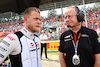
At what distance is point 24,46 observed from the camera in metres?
1.20

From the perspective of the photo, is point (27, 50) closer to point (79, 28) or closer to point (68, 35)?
point (68, 35)

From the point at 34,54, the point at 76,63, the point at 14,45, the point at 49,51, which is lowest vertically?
Answer: the point at 49,51

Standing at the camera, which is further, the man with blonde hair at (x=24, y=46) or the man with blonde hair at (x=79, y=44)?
the man with blonde hair at (x=79, y=44)

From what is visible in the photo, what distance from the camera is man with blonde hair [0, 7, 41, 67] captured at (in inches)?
41.6

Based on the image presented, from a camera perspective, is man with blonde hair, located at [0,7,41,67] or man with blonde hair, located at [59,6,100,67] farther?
man with blonde hair, located at [59,6,100,67]

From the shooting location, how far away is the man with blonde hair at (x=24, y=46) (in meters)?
1.06

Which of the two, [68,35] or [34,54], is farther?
[68,35]

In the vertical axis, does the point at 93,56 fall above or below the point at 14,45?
below

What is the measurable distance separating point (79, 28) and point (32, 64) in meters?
0.95

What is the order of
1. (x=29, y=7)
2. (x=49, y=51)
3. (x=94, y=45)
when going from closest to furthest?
(x=29, y=7), (x=94, y=45), (x=49, y=51)

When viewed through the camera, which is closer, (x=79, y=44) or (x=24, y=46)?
(x=24, y=46)

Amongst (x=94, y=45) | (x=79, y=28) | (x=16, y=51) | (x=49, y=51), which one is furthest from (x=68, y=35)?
(x=49, y=51)

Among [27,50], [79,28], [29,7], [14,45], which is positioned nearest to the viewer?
[14,45]

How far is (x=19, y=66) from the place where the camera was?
1.14 meters
